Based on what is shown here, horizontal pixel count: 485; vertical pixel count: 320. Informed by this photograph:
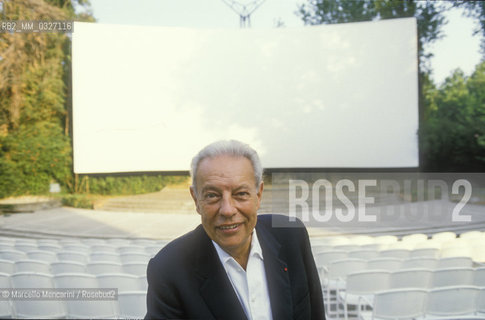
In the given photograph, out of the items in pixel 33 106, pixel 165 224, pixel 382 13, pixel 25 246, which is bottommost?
pixel 165 224

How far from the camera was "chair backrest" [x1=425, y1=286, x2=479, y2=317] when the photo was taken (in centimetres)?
272

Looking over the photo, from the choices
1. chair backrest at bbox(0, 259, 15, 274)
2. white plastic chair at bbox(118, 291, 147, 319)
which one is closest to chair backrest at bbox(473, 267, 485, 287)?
white plastic chair at bbox(118, 291, 147, 319)

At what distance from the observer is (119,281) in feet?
10.5

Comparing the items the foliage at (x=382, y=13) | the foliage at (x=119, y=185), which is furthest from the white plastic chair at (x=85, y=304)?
the foliage at (x=382, y=13)

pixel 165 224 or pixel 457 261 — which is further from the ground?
pixel 457 261

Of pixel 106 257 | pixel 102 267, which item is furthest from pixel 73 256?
pixel 102 267

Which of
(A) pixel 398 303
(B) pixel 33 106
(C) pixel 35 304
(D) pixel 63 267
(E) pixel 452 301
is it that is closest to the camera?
(A) pixel 398 303

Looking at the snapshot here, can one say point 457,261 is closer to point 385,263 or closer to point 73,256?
point 385,263

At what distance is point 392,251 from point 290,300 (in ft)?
12.2

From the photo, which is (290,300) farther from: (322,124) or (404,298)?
(322,124)

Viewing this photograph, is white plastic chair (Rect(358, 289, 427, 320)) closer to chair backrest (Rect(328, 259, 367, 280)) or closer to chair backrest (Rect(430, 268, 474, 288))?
chair backrest (Rect(430, 268, 474, 288))

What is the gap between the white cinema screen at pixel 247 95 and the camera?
1305 centimetres

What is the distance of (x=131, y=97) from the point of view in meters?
13.6

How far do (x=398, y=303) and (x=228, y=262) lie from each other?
2.01 m
